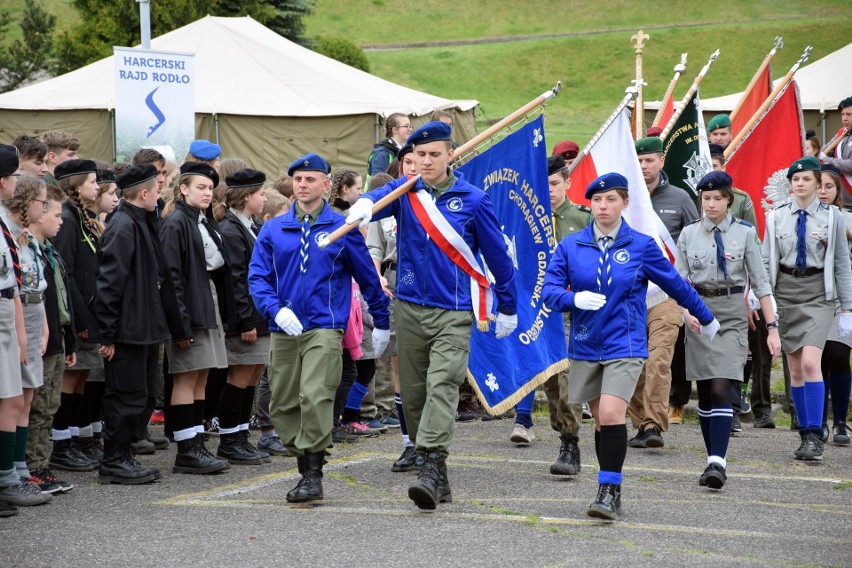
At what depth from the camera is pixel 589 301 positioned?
271 inches

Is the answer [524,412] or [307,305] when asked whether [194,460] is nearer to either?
[307,305]

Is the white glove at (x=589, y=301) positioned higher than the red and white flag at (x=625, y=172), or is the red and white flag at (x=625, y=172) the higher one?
the red and white flag at (x=625, y=172)

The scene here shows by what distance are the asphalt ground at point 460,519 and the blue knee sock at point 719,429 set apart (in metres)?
0.28

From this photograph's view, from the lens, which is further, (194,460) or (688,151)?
(688,151)

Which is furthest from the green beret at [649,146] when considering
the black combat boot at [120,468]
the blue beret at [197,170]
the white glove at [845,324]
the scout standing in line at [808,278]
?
the black combat boot at [120,468]

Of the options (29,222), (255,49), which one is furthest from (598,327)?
(255,49)

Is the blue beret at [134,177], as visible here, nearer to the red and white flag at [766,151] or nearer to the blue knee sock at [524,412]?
the blue knee sock at [524,412]

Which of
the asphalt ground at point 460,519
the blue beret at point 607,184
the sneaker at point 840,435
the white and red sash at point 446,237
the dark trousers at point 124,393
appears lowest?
the asphalt ground at point 460,519

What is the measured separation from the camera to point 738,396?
1071 centimetres

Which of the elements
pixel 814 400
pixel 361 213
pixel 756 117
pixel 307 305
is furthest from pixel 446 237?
pixel 756 117

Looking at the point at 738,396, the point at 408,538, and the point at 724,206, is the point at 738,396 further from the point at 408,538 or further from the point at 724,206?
the point at 408,538

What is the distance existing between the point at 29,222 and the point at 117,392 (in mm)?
1230

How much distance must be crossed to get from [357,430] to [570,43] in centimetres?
5978

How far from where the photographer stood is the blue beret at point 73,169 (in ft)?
27.6
